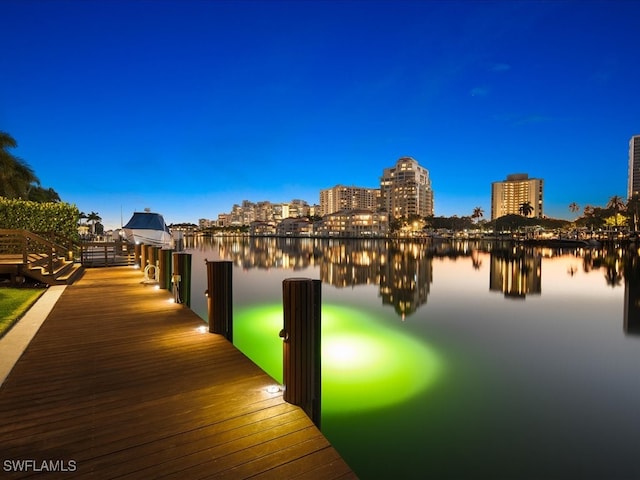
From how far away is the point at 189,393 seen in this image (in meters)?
4.33

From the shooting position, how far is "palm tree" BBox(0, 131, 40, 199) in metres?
25.3

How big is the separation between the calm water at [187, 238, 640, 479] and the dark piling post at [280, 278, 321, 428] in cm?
223

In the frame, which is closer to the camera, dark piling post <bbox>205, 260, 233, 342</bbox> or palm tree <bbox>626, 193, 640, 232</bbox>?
dark piling post <bbox>205, 260, 233, 342</bbox>

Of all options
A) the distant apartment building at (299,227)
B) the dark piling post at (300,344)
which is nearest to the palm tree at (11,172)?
the dark piling post at (300,344)

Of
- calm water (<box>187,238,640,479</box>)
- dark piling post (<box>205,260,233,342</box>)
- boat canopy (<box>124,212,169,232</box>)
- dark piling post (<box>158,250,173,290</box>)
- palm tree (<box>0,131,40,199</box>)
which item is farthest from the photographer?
boat canopy (<box>124,212,169,232</box>)

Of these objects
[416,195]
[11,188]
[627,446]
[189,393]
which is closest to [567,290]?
[627,446]

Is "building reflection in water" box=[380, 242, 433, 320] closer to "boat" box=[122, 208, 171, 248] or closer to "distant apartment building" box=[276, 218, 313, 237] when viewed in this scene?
"boat" box=[122, 208, 171, 248]

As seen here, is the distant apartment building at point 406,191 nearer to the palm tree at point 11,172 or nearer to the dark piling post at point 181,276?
the palm tree at point 11,172

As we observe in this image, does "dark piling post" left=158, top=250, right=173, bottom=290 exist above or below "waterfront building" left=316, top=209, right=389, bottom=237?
below

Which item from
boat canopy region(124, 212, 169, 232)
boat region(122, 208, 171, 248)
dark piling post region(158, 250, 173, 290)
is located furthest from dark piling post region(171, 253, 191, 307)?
boat canopy region(124, 212, 169, 232)

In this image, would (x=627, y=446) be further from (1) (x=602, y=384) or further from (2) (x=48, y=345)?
(2) (x=48, y=345)

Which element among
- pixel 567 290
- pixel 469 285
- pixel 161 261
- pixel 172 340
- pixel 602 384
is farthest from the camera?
pixel 469 285

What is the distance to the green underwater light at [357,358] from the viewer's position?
303 inches

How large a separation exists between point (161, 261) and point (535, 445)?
37.7ft
